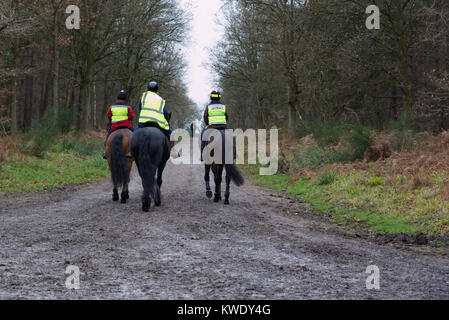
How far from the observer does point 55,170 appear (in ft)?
57.3

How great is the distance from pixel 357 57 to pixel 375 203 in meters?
12.7

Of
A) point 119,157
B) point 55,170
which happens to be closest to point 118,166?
point 119,157

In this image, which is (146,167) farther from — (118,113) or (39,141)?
(39,141)

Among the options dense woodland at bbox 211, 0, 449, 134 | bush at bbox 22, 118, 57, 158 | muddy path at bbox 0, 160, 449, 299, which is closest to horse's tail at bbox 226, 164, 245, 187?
muddy path at bbox 0, 160, 449, 299

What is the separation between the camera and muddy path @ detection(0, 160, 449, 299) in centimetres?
443

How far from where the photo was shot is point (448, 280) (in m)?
5.12

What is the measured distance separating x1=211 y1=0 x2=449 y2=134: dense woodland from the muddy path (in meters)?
8.75

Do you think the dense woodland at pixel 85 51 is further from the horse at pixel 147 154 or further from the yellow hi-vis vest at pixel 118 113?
the horse at pixel 147 154

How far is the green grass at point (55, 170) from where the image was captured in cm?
1440

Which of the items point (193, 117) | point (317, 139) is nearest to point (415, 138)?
point (317, 139)

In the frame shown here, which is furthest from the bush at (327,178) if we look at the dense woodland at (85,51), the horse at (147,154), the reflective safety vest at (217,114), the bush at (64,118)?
the bush at (64,118)

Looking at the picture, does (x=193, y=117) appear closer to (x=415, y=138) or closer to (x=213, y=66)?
(x=213, y=66)

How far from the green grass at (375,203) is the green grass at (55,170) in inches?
303

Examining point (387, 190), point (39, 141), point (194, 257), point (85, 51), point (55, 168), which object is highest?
point (85, 51)
